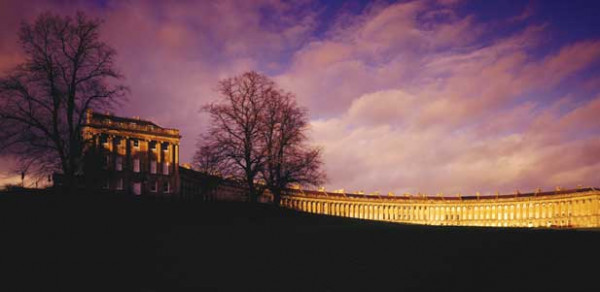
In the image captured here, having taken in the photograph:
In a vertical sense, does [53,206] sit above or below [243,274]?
above

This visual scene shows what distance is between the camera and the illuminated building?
70.9 m

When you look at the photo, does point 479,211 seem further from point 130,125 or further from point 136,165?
point 130,125

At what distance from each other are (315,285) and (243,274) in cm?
313

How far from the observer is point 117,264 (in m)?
18.5

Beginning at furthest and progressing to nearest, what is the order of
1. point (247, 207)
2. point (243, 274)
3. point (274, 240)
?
point (247, 207), point (274, 240), point (243, 274)

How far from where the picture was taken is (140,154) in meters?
75.1

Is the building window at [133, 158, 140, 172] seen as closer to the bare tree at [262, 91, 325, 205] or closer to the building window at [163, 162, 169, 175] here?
the building window at [163, 162, 169, 175]

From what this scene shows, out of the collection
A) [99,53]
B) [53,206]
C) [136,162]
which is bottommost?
[53,206]

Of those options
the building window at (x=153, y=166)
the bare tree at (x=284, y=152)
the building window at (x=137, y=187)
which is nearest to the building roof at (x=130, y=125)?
the building window at (x=153, y=166)

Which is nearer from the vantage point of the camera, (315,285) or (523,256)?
(315,285)

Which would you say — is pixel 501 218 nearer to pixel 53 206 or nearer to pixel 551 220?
pixel 551 220

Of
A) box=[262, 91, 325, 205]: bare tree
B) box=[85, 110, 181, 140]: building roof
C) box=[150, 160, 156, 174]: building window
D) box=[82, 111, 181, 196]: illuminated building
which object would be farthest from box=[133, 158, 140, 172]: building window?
box=[262, 91, 325, 205]: bare tree

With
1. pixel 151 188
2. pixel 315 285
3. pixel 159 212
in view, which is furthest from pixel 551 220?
pixel 315 285

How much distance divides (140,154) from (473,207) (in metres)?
124
